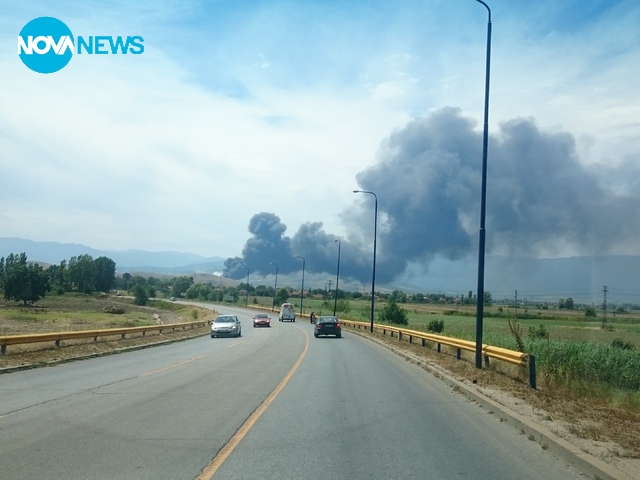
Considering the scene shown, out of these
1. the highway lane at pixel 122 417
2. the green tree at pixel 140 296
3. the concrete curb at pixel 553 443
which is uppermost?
the green tree at pixel 140 296

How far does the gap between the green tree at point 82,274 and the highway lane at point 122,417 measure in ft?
416

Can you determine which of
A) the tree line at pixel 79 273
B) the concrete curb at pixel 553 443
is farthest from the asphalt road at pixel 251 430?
the tree line at pixel 79 273

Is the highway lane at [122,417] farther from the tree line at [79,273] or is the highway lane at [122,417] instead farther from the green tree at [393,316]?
the tree line at [79,273]

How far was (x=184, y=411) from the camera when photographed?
39.1ft

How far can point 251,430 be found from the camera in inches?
397

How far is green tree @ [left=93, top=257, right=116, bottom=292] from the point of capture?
14450 cm

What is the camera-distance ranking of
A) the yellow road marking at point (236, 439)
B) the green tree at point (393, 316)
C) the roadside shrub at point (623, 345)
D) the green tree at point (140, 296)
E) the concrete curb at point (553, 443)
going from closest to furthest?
1. the concrete curb at point (553, 443)
2. the yellow road marking at point (236, 439)
3. the roadside shrub at point (623, 345)
4. the green tree at point (393, 316)
5. the green tree at point (140, 296)

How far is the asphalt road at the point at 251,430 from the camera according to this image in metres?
7.68

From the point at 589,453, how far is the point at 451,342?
53.6 feet

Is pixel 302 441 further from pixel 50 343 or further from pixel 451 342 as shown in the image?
pixel 50 343

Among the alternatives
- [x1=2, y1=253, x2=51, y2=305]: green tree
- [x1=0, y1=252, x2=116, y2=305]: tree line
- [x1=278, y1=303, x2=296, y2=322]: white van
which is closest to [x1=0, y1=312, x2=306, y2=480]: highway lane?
[x1=278, y1=303, x2=296, y2=322]: white van

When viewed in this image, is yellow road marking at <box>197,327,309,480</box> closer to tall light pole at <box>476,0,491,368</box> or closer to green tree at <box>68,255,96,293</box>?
tall light pole at <box>476,0,491,368</box>

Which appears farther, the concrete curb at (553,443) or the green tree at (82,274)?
the green tree at (82,274)

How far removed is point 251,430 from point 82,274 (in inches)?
5518
